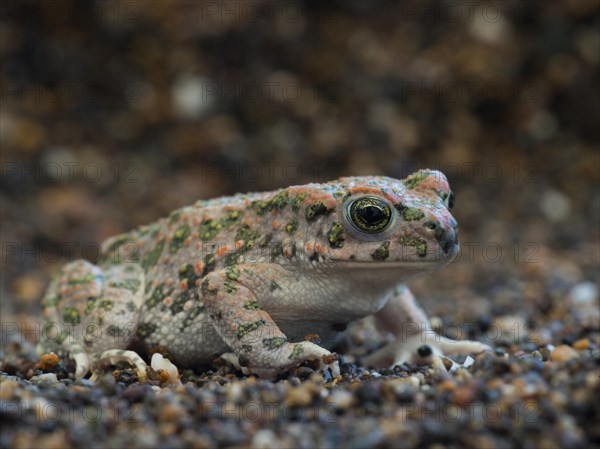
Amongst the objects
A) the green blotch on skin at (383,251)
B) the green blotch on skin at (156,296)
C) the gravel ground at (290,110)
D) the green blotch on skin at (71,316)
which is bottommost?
the green blotch on skin at (71,316)

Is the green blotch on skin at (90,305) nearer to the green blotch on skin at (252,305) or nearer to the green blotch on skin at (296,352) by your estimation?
the green blotch on skin at (252,305)

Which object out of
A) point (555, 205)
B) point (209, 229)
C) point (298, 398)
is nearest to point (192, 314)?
point (209, 229)

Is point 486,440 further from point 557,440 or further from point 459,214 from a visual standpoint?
point 459,214

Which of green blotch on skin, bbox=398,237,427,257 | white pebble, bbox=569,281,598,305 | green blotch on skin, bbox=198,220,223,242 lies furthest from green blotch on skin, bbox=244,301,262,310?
white pebble, bbox=569,281,598,305

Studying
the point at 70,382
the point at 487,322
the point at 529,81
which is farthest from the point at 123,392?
the point at 529,81

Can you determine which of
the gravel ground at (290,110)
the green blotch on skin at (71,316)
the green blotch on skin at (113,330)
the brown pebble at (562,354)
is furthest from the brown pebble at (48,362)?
the gravel ground at (290,110)

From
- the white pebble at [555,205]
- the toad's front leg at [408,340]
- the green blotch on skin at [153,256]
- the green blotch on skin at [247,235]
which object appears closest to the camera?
the green blotch on skin at [247,235]

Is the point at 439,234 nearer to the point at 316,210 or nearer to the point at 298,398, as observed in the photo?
the point at 316,210

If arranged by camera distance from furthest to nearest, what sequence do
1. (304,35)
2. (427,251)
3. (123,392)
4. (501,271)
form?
(304,35) → (501,271) → (427,251) → (123,392)
